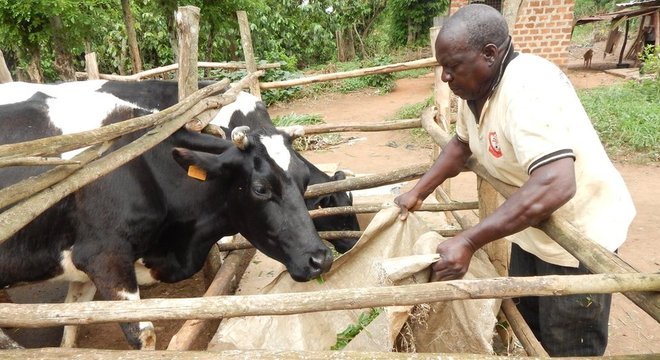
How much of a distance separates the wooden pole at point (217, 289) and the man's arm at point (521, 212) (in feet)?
4.01

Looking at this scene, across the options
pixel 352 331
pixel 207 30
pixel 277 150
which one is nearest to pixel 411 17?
pixel 207 30

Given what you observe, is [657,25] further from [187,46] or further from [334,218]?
[187,46]

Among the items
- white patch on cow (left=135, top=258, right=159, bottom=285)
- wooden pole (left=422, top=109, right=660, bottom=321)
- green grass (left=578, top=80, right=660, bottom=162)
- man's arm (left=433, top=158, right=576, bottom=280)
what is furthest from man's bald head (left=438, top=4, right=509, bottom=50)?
green grass (left=578, top=80, right=660, bottom=162)

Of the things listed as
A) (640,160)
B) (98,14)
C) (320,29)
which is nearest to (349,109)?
(98,14)

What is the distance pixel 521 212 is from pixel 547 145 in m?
0.23

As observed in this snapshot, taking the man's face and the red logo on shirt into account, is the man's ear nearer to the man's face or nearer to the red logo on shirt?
the man's face

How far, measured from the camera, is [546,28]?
31.0 feet

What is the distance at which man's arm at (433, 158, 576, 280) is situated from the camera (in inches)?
60.3

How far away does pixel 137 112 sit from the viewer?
2811mm

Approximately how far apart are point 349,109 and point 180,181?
9341mm

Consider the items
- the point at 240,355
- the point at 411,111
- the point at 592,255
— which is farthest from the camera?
the point at 411,111

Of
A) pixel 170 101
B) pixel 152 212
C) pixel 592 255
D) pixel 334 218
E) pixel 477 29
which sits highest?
pixel 477 29

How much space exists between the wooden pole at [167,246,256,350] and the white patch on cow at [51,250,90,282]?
66cm

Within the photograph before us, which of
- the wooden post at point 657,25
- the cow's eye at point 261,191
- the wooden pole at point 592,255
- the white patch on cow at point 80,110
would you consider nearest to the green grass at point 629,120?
the wooden post at point 657,25
